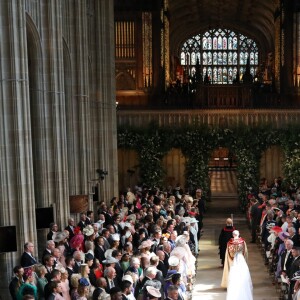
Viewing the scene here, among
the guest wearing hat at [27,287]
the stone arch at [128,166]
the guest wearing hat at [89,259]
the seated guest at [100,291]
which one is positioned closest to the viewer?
the seated guest at [100,291]

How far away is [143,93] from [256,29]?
53.4 ft

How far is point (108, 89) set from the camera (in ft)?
67.9

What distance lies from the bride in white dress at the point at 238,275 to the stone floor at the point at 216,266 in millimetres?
1096

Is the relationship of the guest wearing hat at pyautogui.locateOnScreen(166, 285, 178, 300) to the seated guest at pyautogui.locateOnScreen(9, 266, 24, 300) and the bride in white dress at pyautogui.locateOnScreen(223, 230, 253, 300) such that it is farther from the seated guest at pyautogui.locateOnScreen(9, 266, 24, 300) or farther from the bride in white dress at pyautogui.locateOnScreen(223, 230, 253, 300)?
the bride in white dress at pyautogui.locateOnScreen(223, 230, 253, 300)

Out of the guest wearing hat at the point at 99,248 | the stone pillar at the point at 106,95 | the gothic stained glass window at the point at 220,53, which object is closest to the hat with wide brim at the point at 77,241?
the guest wearing hat at the point at 99,248

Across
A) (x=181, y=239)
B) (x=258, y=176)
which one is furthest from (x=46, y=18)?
(x=258, y=176)

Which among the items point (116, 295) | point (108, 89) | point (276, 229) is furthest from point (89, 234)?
point (108, 89)

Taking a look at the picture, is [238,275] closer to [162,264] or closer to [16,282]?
[162,264]

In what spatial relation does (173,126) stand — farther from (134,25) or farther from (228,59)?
(228,59)

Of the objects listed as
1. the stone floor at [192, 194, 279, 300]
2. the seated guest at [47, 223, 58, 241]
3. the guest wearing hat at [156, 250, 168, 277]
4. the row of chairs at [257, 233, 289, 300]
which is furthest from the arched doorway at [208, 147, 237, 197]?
the guest wearing hat at [156, 250, 168, 277]

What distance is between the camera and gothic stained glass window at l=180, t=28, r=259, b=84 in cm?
4047

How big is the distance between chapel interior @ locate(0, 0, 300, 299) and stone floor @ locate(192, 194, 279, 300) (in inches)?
147

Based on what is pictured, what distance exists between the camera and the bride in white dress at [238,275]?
11.1 m

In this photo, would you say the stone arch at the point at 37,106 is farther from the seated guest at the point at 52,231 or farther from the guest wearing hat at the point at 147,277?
the guest wearing hat at the point at 147,277
